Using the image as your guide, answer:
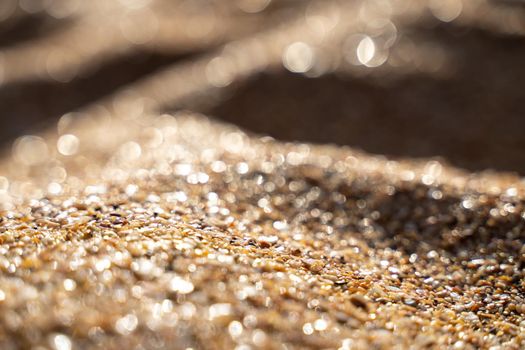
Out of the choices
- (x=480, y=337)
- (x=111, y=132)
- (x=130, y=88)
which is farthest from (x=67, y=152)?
(x=480, y=337)

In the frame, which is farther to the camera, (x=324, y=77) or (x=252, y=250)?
(x=324, y=77)

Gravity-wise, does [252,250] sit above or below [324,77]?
below

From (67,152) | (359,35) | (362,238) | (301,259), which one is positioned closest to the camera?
(301,259)

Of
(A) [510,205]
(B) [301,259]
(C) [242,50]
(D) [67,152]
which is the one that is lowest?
(B) [301,259]

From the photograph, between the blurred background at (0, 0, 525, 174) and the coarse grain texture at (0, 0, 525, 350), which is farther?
the blurred background at (0, 0, 525, 174)

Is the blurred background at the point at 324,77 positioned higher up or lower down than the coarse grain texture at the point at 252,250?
higher up

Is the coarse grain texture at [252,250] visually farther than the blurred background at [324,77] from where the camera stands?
No

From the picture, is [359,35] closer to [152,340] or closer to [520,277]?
[520,277]

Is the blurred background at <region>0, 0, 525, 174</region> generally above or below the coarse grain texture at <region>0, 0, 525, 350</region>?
above
